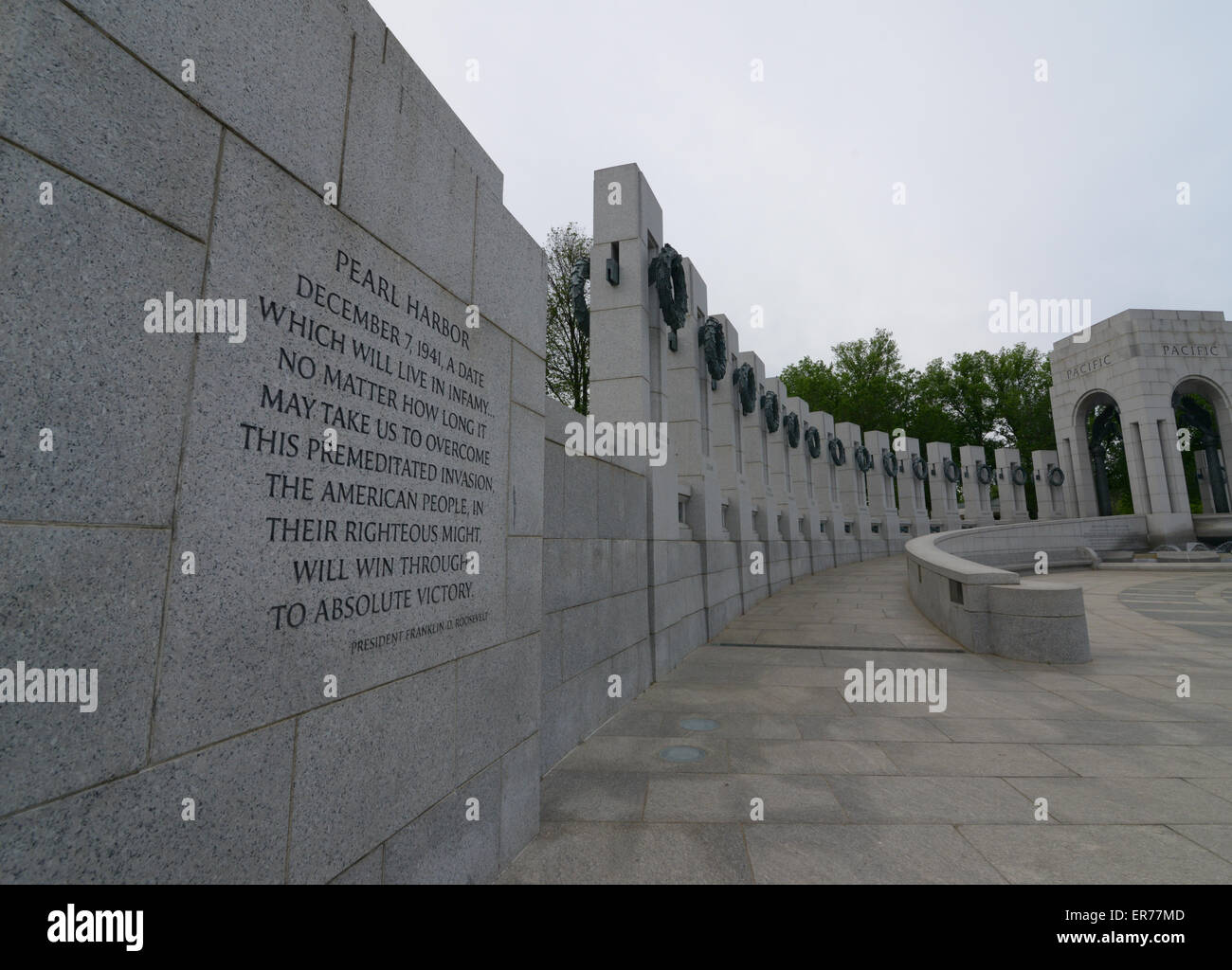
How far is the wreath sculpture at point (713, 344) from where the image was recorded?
1354cm

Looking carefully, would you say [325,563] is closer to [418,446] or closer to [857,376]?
[418,446]

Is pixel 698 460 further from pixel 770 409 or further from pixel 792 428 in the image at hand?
pixel 792 428

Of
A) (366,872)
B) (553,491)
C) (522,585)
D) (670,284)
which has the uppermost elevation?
(670,284)

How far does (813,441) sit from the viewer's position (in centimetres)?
2530

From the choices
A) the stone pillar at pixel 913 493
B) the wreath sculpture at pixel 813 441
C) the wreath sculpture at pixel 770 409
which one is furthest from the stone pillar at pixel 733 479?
the stone pillar at pixel 913 493

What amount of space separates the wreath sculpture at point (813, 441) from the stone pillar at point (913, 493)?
11816 millimetres

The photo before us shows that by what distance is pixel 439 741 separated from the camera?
335 centimetres

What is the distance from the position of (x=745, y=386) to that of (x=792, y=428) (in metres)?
6.45

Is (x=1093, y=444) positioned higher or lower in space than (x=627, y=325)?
higher

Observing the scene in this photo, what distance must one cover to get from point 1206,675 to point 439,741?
1066 centimetres

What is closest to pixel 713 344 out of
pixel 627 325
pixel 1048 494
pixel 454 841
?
pixel 627 325

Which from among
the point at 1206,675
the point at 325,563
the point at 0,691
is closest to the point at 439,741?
the point at 325,563

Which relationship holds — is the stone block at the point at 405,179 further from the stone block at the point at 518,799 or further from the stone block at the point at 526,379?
the stone block at the point at 518,799

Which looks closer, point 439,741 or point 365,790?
point 365,790
